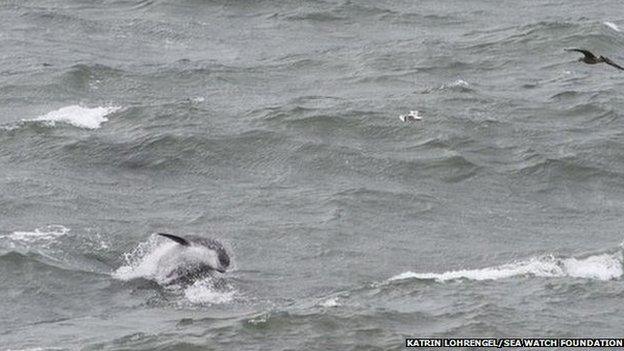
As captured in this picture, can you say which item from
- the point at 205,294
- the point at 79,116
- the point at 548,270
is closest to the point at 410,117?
the point at 79,116

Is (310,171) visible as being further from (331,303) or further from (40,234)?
(331,303)

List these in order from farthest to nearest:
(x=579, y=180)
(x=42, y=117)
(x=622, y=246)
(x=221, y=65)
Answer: (x=221, y=65) → (x=42, y=117) → (x=579, y=180) → (x=622, y=246)

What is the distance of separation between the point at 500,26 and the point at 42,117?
1228cm

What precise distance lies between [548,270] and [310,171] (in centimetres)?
618

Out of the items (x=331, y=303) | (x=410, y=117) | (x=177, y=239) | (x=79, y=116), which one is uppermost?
(x=177, y=239)

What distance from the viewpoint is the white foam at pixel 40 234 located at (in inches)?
1019

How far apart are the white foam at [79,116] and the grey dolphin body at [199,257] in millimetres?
7037

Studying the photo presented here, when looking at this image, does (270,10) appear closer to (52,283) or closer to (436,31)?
(436,31)

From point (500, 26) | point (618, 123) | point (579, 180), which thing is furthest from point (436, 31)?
point (579, 180)

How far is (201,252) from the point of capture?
24859 mm

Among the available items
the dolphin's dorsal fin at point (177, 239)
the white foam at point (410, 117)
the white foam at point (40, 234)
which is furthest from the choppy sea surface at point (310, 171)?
the dolphin's dorsal fin at point (177, 239)

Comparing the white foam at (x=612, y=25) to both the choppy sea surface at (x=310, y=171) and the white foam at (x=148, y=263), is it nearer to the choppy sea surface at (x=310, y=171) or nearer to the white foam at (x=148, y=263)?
the choppy sea surface at (x=310, y=171)

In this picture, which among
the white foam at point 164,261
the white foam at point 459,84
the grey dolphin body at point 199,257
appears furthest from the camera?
the white foam at point 459,84

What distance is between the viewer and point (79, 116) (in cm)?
3234
